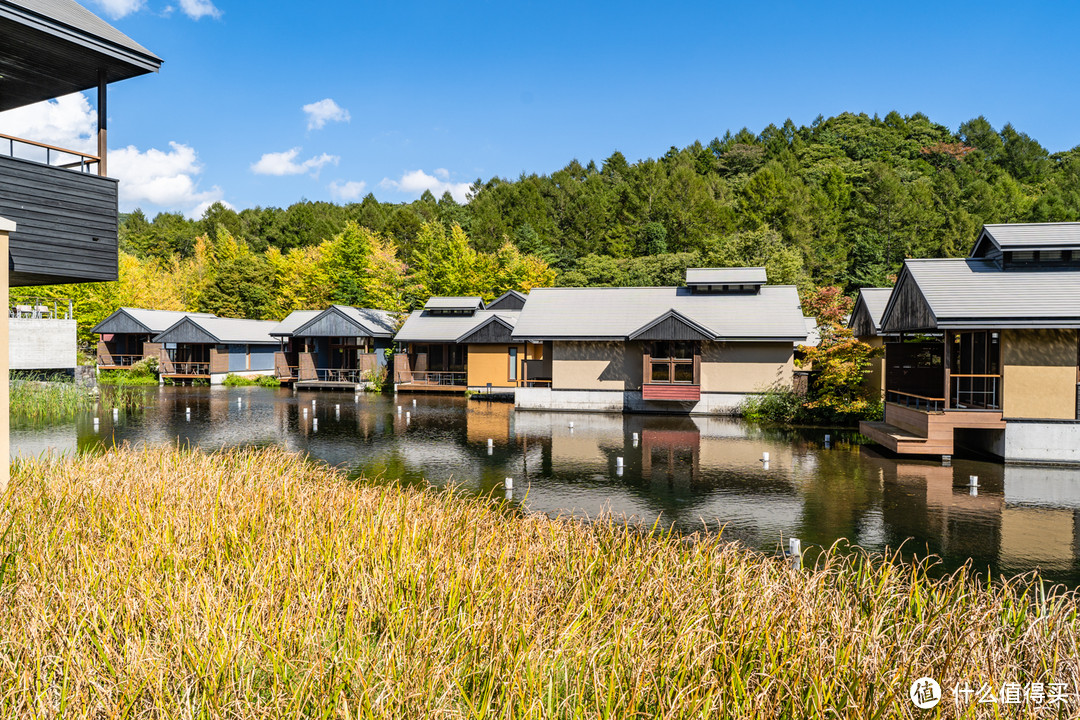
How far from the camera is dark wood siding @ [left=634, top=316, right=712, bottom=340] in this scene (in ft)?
86.3

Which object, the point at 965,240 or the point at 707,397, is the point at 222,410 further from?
the point at 965,240

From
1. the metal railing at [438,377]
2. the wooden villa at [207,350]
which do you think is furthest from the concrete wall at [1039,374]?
the wooden villa at [207,350]

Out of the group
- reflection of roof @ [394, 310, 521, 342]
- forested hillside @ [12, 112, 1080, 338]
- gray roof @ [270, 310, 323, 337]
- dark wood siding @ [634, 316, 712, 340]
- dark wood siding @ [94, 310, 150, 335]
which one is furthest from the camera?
forested hillside @ [12, 112, 1080, 338]

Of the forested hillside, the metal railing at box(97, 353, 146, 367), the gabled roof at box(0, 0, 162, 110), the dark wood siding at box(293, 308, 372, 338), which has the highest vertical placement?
the forested hillside

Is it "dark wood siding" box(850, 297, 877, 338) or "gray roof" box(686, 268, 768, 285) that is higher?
"gray roof" box(686, 268, 768, 285)

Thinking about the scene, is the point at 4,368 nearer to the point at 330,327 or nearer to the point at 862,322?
the point at 862,322

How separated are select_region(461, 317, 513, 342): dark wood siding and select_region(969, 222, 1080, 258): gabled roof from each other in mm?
20952

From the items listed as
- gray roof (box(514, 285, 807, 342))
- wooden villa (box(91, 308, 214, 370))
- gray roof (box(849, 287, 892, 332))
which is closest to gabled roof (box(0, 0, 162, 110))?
gray roof (box(514, 285, 807, 342))

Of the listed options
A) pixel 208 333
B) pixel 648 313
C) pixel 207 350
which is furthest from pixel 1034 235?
pixel 207 350

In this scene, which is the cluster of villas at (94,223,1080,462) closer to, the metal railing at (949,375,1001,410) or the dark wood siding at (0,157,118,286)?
the metal railing at (949,375,1001,410)

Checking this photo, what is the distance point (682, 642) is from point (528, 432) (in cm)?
1750

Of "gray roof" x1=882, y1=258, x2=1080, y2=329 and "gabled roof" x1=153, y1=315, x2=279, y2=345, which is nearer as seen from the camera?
"gray roof" x1=882, y1=258, x2=1080, y2=329

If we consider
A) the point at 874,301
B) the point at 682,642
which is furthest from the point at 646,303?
the point at 682,642

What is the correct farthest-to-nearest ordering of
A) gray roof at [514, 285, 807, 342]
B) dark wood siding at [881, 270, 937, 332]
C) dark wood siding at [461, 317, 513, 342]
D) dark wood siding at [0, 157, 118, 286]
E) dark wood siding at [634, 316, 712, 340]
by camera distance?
dark wood siding at [461, 317, 513, 342], gray roof at [514, 285, 807, 342], dark wood siding at [634, 316, 712, 340], dark wood siding at [881, 270, 937, 332], dark wood siding at [0, 157, 118, 286]
